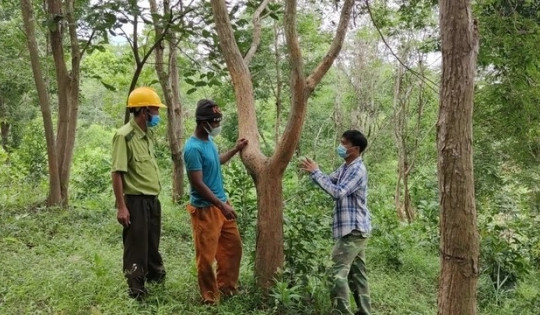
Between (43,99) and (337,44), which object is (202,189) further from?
(43,99)

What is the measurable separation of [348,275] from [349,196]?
745 millimetres

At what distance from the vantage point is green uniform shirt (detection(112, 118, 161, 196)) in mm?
3508

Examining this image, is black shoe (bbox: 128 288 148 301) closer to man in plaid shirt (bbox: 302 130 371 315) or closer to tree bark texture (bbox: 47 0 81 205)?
man in plaid shirt (bbox: 302 130 371 315)

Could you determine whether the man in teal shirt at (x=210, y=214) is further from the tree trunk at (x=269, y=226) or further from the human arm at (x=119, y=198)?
the human arm at (x=119, y=198)

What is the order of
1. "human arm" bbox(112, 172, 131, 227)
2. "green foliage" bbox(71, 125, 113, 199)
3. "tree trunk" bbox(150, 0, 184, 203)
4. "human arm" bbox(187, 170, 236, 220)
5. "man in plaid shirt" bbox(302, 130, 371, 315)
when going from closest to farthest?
1. "human arm" bbox(112, 172, 131, 227)
2. "human arm" bbox(187, 170, 236, 220)
3. "man in plaid shirt" bbox(302, 130, 371, 315)
4. "tree trunk" bbox(150, 0, 184, 203)
5. "green foliage" bbox(71, 125, 113, 199)

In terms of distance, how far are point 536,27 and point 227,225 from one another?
14.1 feet

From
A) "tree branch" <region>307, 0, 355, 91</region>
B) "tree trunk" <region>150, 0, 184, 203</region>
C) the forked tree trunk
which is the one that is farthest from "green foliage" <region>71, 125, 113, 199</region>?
"tree branch" <region>307, 0, 355, 91</region>

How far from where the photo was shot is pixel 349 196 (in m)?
3.81

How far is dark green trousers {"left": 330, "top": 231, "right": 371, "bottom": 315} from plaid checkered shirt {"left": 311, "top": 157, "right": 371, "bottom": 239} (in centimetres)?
8

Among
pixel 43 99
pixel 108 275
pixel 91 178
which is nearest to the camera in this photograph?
pixel 108 275

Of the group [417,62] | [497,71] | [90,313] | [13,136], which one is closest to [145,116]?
[90,313]

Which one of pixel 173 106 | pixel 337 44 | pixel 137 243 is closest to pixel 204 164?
pixel 137 243

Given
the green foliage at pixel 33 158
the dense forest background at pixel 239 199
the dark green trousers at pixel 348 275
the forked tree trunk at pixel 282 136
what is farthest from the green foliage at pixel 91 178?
→ the dark green trousers at pixel 348 275

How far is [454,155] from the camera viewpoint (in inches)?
95.0
